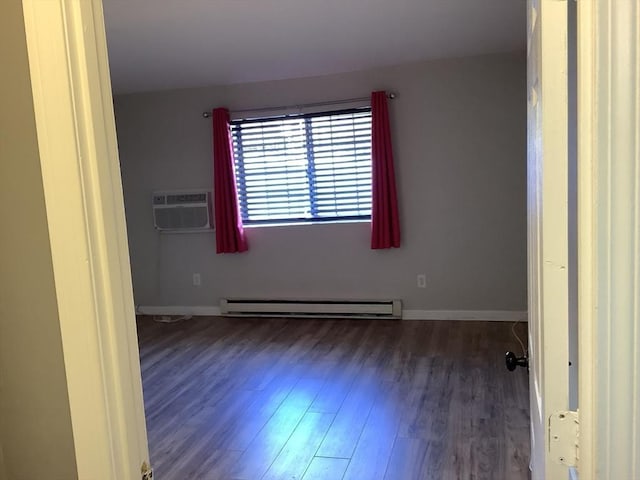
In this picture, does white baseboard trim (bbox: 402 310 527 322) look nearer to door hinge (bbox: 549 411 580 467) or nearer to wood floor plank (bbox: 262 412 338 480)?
wood floor plank (bbox: 262 412 338 480)

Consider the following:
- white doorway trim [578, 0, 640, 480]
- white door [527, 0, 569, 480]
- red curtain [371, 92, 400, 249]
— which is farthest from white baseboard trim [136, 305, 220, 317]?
white doorway trim [578, 0, 640, 480]

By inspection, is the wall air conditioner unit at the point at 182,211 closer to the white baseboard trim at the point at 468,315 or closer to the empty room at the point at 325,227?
the empty room at the point at 325,227

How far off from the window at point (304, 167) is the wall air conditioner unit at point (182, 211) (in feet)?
1.20

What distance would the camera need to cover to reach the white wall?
0.88 meters

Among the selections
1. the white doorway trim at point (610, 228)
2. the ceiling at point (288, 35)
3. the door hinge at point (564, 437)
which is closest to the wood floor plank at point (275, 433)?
the door hinge at point (564, 437)

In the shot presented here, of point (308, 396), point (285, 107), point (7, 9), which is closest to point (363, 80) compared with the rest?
point (285, 107)

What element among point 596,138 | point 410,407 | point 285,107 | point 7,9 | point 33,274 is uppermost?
point 285,107

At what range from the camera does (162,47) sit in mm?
3619

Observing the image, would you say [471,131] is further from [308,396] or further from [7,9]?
[7,9]

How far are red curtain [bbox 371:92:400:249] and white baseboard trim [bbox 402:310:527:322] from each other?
2.24ft

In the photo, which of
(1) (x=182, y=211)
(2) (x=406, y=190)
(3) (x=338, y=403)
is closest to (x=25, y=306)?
(3) (x=338, y=403)

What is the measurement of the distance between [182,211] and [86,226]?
4.54m

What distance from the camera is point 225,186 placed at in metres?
5.00

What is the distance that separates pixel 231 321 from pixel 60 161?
4.41 meters
